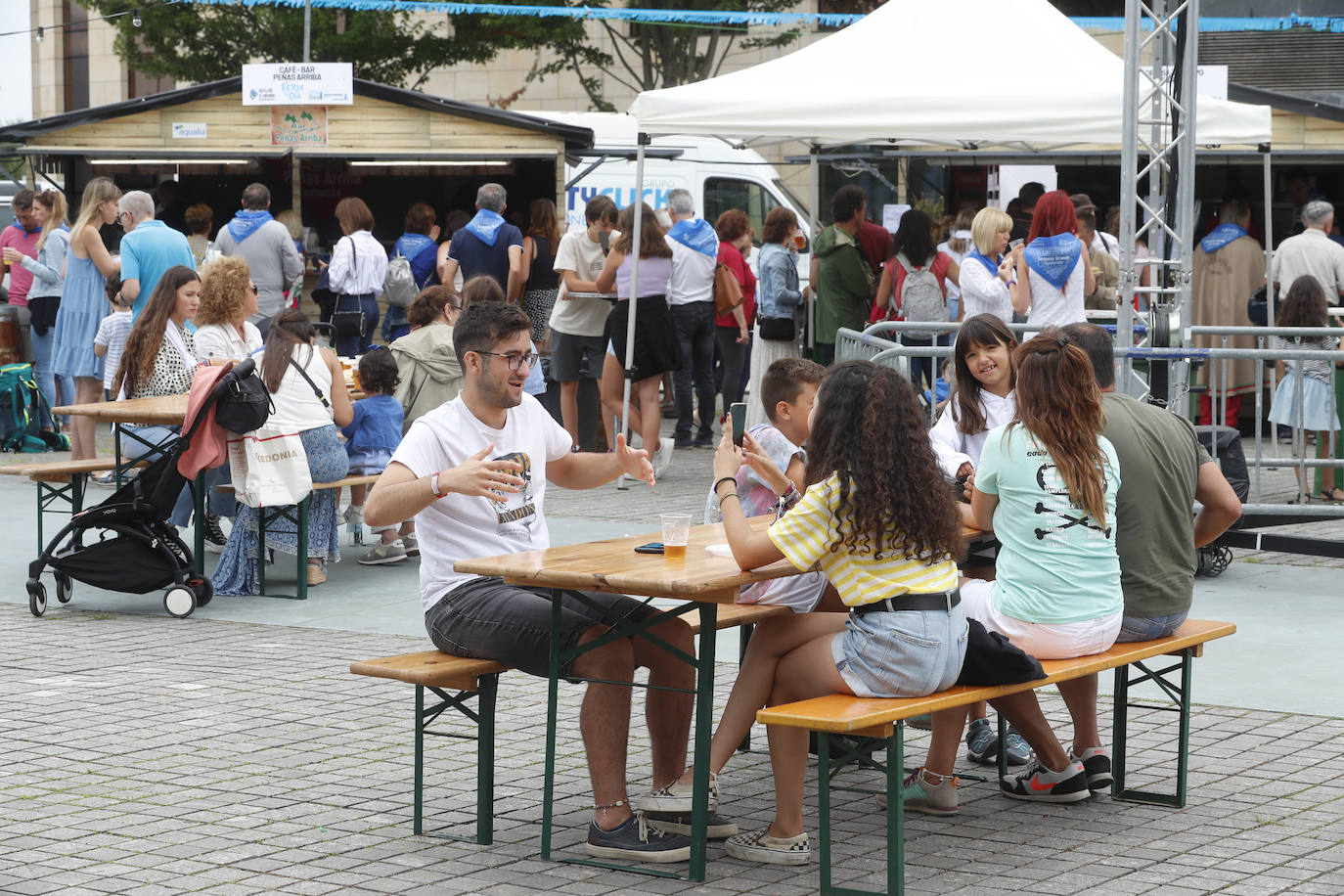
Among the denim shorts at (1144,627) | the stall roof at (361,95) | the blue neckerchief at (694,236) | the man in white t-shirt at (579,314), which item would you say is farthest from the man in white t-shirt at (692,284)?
the denim shorts at (1144,627)

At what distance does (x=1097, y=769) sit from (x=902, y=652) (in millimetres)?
1287

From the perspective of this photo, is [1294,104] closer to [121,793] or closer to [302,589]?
[302,589]

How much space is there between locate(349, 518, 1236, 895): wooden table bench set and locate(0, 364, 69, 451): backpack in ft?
33.0

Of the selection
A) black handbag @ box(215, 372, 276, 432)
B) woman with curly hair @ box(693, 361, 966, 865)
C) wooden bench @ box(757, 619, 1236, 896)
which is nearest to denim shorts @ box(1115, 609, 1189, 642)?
wooden bench @ box(757, 619, 1236, 896)

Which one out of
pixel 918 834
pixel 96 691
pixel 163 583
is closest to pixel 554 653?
pixel 918 834

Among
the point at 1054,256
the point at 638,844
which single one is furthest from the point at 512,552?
the point at 1054,256

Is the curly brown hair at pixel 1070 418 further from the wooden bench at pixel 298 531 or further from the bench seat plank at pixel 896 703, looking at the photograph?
the wooden bench at pixel 298 531

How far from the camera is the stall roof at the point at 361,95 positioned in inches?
635

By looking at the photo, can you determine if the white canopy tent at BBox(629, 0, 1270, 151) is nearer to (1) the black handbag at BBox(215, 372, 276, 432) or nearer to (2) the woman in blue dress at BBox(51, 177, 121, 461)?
(2) the woman in blue dress at BBox(51, 177, 121, 461)

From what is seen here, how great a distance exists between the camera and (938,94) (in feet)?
36.4

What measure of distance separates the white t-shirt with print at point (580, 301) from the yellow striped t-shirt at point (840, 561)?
856 cm

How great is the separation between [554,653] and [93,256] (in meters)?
8.96

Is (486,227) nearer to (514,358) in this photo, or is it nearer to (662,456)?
(662,456)

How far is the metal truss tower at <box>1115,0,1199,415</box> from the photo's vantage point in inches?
369
